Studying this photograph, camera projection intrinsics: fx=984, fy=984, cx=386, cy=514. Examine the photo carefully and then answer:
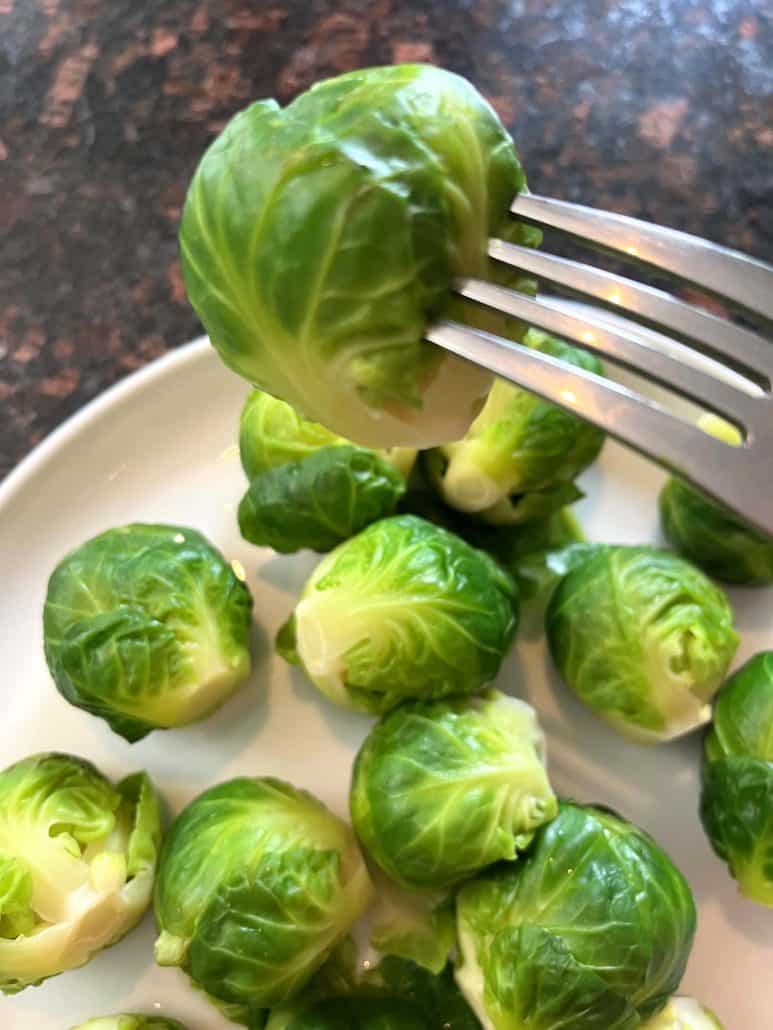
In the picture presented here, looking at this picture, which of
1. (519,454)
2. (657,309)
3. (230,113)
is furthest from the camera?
(230,113)

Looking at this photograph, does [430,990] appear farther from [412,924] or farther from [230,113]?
[230,113]

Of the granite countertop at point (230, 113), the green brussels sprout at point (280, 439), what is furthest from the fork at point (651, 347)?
the granite countertop at point (230, 113)

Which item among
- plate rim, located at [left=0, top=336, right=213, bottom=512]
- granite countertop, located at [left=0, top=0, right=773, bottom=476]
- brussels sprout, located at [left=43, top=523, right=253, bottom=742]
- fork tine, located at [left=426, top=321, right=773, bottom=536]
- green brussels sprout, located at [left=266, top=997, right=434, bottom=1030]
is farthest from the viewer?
granite countertop, located at [left=0, top=0, right=773, bottom=476]

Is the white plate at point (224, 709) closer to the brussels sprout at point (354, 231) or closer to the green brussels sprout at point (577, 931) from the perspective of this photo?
the green brussels sprout at point (577, 931)

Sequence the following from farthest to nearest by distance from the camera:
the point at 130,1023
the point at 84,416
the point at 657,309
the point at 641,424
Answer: the point at 84,416 → the point at 130,1023 → the point at 657,309 → the point at 641,424

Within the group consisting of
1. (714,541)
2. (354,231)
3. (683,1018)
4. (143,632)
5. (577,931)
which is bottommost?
(683,1018)

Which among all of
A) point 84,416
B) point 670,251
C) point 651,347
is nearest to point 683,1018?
point 651,347

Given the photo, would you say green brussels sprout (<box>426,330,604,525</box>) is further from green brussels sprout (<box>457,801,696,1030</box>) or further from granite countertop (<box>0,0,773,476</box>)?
granite countertop (<box>0,0,773,476</box>)

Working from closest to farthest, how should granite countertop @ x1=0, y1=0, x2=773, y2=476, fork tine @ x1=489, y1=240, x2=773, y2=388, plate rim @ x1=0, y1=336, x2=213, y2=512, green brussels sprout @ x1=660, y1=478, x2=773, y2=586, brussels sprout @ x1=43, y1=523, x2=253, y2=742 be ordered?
fork tine @ x1=489, y1=240, x2=773, y2=388 < brussels sprout @ x1=43, y1=523, x2=253, y2=742 < green brussels sprout @ x1=660, y1=478, x2=773, y2=586 < plate rim @ x1=0, y1=336, x2=213, y2=512 < granite countertop @ x1=0, y1=0, x2=773, y2=476

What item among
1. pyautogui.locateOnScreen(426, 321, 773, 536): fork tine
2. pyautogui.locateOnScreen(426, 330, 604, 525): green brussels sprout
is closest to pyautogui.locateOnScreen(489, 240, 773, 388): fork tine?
pyautogui.locateOnScreen(426, 321, 773, 536): fork tine
